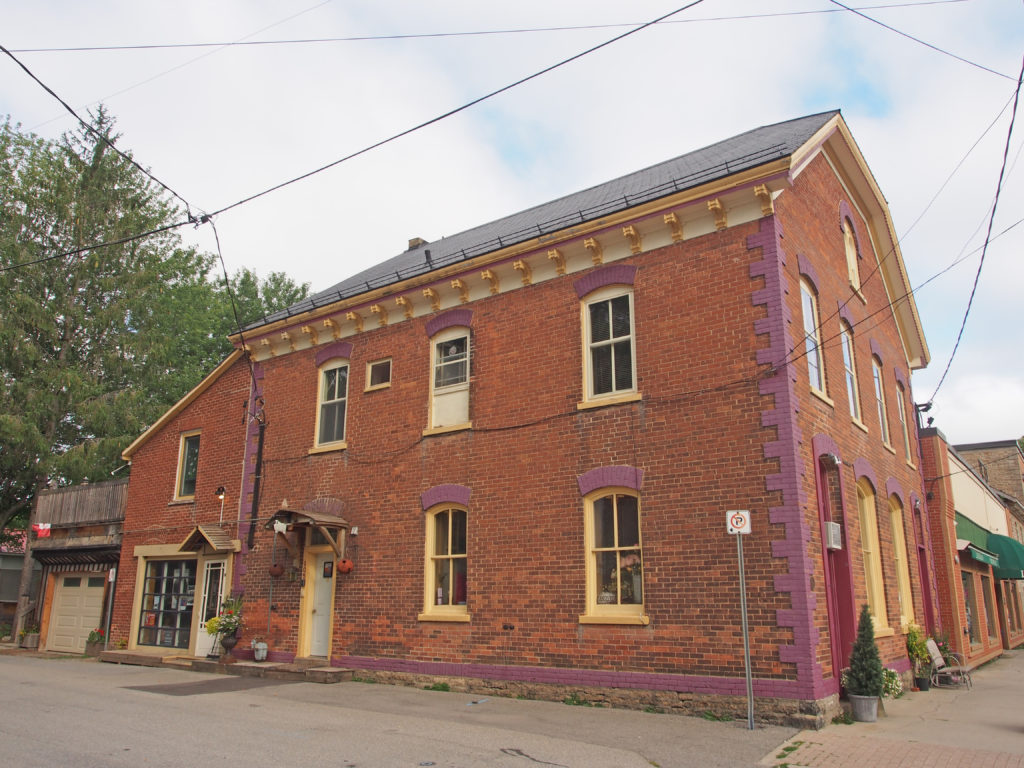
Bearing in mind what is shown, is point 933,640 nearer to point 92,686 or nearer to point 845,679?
point 845,679

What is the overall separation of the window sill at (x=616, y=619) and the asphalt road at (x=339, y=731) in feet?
3.92

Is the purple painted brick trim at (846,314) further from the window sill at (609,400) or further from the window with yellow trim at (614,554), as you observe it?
the window with yellow trim at (614,554)

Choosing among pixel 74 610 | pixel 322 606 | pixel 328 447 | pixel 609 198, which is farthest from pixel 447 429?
pixel 74 610

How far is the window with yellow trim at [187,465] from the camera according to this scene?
1914 centimetres

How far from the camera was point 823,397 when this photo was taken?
476 inches

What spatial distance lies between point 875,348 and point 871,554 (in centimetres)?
473

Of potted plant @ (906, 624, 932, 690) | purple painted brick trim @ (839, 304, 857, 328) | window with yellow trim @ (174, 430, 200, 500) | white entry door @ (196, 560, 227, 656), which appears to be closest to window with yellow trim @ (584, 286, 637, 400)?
purple painted brick trim @ (839, 304, 857, 328)

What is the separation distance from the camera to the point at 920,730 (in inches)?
386

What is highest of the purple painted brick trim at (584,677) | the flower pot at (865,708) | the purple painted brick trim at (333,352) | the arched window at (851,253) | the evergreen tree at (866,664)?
the arched window at (851,253)

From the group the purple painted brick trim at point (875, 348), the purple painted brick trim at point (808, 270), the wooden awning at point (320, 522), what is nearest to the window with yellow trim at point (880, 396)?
the purple painted brick trim at point (875, 348)

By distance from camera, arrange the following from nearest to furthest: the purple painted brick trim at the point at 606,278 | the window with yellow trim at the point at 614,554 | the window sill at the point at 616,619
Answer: the window sill at the point at 616,619 < the window with yellow trim at the point at 614,554 < the purple painted brick trim at the point at 606,278

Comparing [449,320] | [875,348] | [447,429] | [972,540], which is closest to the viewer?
[447,429]

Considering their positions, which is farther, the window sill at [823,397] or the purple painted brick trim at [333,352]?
the purple painted brick trim at [333,352]

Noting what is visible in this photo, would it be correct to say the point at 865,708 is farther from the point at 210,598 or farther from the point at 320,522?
the point at 210,598
